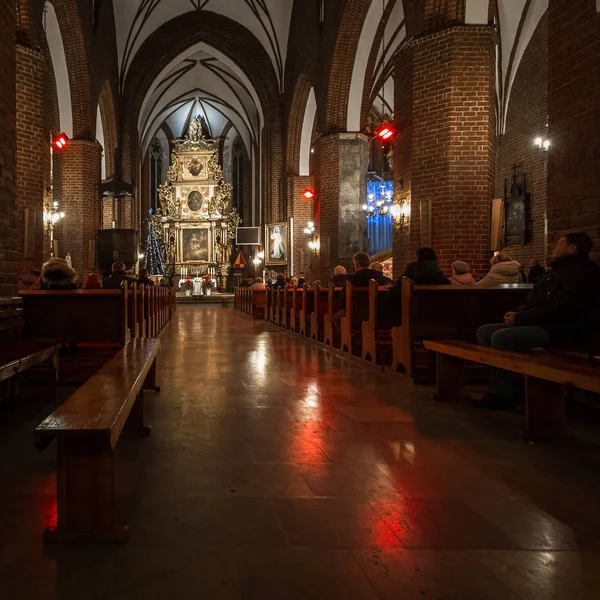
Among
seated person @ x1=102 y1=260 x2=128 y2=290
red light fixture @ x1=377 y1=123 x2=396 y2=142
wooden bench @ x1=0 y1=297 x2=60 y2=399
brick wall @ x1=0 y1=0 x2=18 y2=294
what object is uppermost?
red light fixture @ x1=377 y1=123 x2=396 y2=142

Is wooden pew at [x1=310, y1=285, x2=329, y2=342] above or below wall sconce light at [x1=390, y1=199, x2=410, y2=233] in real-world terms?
below

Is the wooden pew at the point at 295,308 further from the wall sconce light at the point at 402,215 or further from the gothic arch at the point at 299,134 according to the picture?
the gothic arch at the point at 299,134

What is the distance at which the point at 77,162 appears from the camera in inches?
633

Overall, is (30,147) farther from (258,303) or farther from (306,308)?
(258,303)

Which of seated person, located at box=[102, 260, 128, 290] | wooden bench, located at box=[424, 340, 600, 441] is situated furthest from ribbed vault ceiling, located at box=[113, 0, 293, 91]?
wooden bench, located at box=[424, 340, 600, 441]

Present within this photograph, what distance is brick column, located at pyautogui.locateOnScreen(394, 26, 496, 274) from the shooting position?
28.9ft

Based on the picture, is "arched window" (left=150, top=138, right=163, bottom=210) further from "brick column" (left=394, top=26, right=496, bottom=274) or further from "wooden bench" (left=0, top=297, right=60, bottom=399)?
"wooden bench" (left=0, top=297, right=60, bottom=399)

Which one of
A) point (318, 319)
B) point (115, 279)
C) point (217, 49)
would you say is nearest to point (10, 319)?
point (115, 279)

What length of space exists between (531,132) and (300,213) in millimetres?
8081

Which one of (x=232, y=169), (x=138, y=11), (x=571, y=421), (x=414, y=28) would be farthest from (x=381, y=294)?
(x=232, y=169)

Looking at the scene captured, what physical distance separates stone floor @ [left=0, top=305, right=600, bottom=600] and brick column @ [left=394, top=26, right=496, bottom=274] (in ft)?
18.1

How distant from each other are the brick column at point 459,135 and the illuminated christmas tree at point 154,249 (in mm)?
22826

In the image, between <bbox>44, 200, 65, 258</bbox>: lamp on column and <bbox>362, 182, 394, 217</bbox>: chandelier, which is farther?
<bbox>362, 182, 394, 217</bbox>: chandelier

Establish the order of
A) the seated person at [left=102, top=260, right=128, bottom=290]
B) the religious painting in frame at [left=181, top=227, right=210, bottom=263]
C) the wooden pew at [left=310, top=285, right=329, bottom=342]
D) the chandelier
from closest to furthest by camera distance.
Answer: the wooden pew at [left=310, top=285, right=329, bottom=342] → the seated person at [left=102, top=260, right=128, bottom=290] → the chandelier → the religious painting in frame at [left=181, top=227, right=210, bottom=263]
